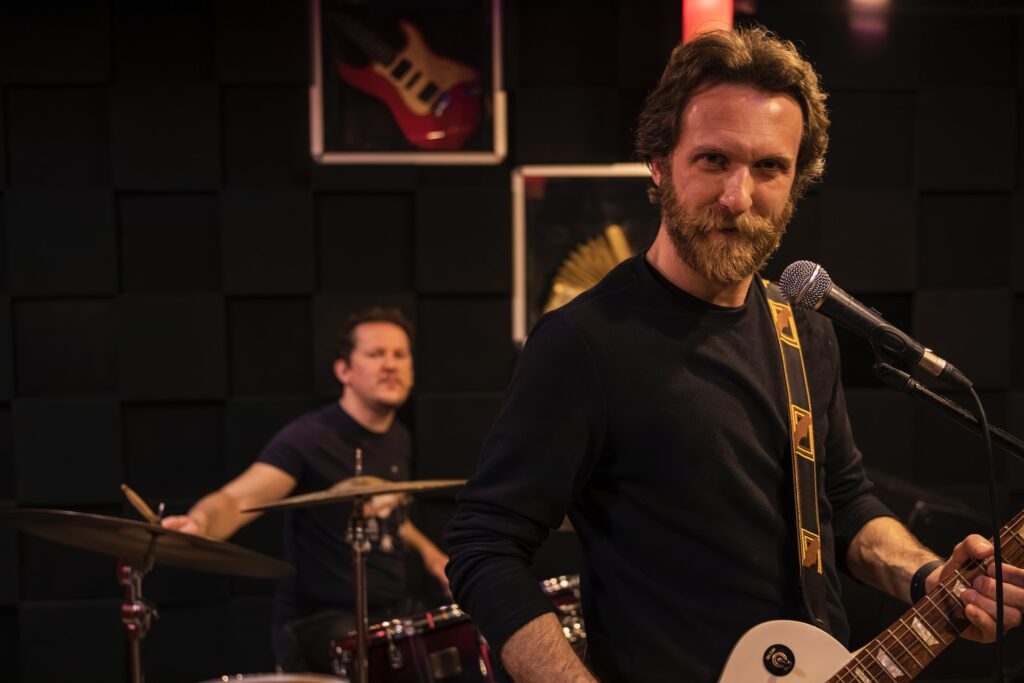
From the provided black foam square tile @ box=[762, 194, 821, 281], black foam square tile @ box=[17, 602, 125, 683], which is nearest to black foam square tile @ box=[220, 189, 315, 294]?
black foam square tile @ box=[17, 602, 125, 683]

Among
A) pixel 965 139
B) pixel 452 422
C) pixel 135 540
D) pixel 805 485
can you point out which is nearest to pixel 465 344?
pixel 452 422

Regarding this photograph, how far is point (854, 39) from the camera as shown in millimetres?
3678

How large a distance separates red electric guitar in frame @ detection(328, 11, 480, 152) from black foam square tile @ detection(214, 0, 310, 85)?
5.3 inches

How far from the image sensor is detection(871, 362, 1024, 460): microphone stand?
1334 millimetres

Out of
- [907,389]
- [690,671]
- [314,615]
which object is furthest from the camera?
[314,615]

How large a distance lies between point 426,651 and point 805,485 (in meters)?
1.58

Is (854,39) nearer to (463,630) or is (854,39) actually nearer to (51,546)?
(463,630)

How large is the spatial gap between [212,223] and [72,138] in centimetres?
55

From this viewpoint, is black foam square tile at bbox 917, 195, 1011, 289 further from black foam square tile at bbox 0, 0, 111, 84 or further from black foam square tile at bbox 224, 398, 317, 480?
black foam square tile at bbox 0, 0, 111, 84

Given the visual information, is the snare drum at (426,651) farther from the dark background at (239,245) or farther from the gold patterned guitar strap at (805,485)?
the gold patterned guitar strap at (805,485)

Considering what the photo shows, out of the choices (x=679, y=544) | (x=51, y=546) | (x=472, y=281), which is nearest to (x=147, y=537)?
(x=51, y=546)

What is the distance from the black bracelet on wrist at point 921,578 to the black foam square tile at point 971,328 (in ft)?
7.43

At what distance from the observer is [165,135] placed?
11.7ft

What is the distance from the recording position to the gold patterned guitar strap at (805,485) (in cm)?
155
